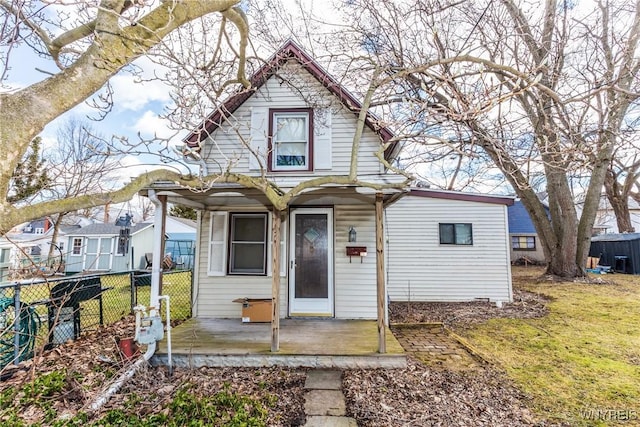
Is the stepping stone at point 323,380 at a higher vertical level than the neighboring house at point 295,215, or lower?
lower

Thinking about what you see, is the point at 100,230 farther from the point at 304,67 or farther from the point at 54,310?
the point at 304,67

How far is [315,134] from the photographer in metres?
6.90

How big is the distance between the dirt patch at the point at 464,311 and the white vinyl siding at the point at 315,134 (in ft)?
12.4

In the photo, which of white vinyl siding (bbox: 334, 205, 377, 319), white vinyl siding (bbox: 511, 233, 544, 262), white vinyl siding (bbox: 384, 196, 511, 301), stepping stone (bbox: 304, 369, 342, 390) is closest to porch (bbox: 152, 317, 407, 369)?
stepping stone (bbox: 304, 369, 342, 390)

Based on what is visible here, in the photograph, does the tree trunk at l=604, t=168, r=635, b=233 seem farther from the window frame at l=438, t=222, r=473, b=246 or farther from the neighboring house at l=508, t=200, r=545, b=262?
the window frame at l=438, t=222, r=473, b=246

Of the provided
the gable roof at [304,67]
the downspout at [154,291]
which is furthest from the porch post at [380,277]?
the downspout at [154,291]

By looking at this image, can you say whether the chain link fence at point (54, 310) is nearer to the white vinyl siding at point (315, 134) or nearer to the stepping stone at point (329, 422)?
the stepping stone at point (329, 422)

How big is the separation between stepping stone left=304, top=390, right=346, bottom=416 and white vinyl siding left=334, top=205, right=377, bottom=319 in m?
2.78

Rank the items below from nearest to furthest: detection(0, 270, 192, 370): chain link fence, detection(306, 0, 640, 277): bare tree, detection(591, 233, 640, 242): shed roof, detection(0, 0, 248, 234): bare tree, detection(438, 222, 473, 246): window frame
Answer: detection(0, 0, 248, 234): bare tree < detection(0, 270, 192, 370): chain link fence < detection(306, 0, 640, 277): bare tree < detection(438, 222, 473, 246): window frame < detection(591, 233, 640, 242): shed roof

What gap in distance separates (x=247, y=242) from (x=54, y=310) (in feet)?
11.0

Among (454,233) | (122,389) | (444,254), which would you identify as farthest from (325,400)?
(454,233)

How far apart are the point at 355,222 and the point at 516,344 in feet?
11.9

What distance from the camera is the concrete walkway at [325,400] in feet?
10.7

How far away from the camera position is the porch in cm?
452
